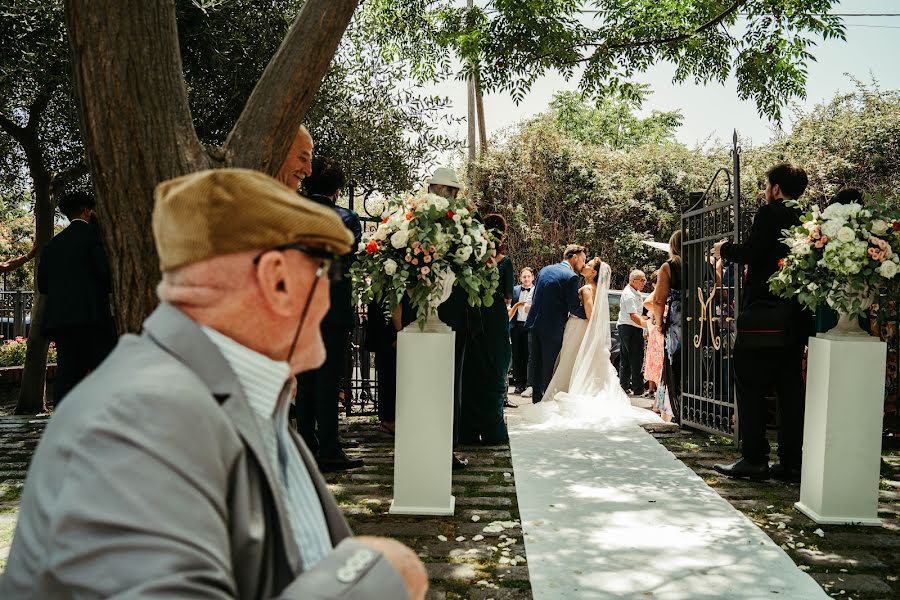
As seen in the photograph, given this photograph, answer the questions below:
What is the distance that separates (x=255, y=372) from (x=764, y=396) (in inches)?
227

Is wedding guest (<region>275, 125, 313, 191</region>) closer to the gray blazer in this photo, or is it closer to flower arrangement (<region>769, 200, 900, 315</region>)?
flower arrangement (<region>769, 200, 900, 315</region>)

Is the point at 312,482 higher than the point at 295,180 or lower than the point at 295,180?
lower

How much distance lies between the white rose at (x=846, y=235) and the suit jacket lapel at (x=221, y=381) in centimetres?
496

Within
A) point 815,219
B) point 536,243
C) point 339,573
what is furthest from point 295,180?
point 536,243

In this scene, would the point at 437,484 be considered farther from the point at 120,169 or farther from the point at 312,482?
the point at 312,482

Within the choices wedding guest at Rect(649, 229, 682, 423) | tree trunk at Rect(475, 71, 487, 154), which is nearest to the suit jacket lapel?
wedding guest at Rect(649, 229, 682, 423)

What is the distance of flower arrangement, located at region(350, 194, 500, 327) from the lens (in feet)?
18.4

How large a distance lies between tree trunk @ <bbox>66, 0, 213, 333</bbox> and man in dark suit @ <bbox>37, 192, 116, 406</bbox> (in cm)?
390

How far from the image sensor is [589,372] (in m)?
10.8

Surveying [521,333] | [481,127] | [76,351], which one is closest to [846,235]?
[76,351]

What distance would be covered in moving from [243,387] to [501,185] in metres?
25.9

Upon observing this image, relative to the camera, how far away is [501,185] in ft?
88.3

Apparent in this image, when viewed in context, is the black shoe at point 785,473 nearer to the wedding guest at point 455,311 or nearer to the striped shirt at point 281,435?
the wedding guest at point 455,311

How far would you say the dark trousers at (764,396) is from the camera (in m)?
6.30
